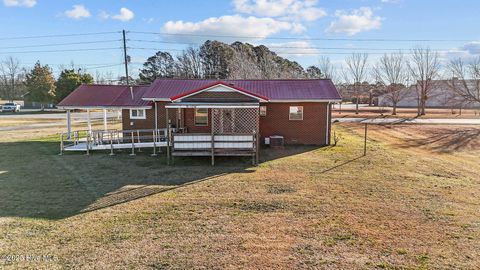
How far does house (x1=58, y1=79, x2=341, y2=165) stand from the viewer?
53.4 feet

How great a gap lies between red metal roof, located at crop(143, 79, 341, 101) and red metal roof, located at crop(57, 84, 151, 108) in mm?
1097

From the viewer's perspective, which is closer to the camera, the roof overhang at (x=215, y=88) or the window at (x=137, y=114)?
the roof overhang at (x=215, y=88)

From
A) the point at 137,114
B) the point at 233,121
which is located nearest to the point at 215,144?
the point at 233,121

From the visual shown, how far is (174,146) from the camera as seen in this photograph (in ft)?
47.2

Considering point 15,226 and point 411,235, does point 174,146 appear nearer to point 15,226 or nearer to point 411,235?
point 15,226

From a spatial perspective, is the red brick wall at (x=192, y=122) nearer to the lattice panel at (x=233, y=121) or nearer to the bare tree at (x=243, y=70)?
the lattice panel at (x=233, y=121)

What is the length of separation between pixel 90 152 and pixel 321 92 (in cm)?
1261

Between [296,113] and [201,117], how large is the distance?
5238mm

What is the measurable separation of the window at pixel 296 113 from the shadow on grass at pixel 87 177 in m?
1.95

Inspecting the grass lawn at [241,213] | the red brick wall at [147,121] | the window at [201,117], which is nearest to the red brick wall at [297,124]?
the window at [201,117]

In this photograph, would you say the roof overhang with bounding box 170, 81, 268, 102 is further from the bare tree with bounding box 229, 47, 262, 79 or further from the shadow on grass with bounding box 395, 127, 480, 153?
the bare tree with bounding box 229, 47, 262, 79

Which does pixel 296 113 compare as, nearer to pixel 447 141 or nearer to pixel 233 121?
pixel 233 121

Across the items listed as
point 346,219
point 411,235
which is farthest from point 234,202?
point 411,235

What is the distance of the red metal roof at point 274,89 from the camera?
18.9 metres
